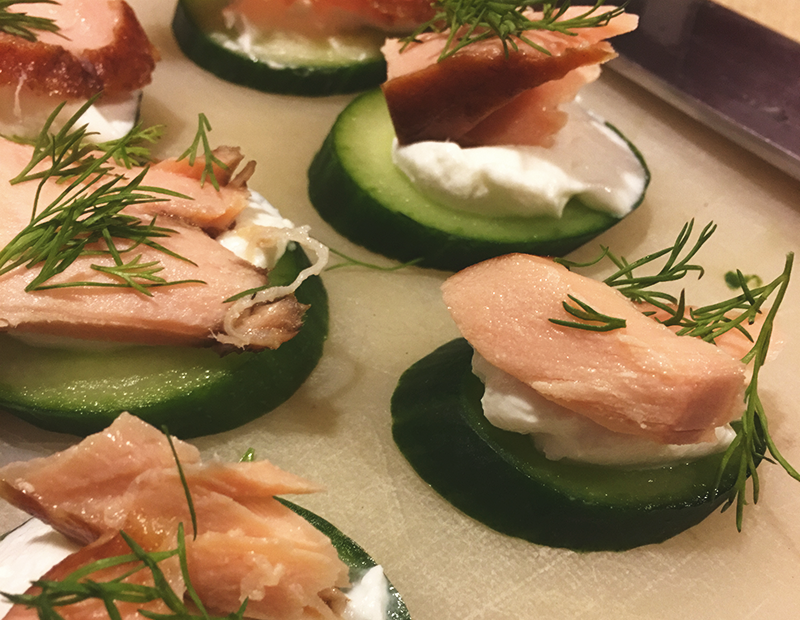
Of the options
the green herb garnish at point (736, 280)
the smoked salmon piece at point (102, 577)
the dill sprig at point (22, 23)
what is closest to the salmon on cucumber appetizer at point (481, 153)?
the green herb garnish at point (736, 280)

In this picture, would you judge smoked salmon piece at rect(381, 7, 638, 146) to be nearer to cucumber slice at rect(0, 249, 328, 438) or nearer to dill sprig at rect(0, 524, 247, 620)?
cucumber slice at rect(0, 249, 328, 438)

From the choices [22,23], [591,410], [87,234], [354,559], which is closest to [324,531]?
[354,559]

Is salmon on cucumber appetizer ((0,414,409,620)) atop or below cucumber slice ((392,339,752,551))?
atop

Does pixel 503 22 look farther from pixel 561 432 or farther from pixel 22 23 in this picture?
pixel 22 23

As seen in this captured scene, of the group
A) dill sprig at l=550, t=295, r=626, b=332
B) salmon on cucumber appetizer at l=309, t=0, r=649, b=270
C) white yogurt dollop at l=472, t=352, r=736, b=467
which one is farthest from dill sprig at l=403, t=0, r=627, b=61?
white yogurt dollop at l=472, t=352, r=736, b=467

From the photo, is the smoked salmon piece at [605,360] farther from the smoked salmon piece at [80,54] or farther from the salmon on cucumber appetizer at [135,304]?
the smoked salmon piece at [80,54]

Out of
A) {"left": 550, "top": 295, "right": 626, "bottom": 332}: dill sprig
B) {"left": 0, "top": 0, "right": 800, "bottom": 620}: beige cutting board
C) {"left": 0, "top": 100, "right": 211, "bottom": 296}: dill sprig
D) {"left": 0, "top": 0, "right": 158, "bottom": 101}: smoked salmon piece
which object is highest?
{"left": 0, "top": 0, "right": 158, "bottom": 101}: smoked salmon piece

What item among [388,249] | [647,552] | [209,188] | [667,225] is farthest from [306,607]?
[667,225]
